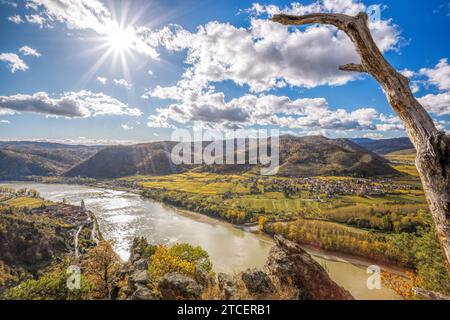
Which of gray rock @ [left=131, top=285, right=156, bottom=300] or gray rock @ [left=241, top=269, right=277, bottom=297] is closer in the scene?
gray rock @ [left=131, top=285, right=156, bottom=300]

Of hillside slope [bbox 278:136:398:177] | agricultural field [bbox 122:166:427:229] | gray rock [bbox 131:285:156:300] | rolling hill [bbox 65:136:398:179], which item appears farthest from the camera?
rolling hill [bbox 65:136:398:179]

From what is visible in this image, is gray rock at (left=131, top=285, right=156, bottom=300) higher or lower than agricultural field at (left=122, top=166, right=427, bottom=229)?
higher

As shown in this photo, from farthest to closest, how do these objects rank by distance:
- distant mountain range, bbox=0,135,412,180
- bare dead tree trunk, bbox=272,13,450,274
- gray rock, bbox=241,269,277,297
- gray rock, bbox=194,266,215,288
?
distant mountain range, bbox=0,135,412,180 < gray rock, bbox=194,266,215,288 < gray rock, bbox=241,269,277,297 < bare dead tree trunk, bbox=272,13,450,274

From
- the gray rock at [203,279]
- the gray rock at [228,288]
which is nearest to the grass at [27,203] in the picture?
the gray rock at [203,279]

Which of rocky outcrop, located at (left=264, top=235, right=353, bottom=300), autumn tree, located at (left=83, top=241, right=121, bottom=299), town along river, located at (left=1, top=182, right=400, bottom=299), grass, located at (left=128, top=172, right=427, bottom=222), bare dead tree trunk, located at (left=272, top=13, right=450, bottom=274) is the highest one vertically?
bare dead tree trunk, located at (left=272, top=13, right=450, bottom=274)

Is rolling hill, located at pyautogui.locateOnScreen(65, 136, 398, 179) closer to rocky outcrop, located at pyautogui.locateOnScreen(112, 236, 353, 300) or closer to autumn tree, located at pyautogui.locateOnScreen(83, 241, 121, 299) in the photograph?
autumn tree, located at pyautogui.locateOnScreen(83, 241, 121, 299)

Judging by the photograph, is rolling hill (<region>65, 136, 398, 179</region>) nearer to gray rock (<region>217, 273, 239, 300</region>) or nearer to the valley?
the valley

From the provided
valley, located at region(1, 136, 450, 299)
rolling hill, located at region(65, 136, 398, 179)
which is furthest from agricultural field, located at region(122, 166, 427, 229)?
rolling hill, located at region(65, 136, 398, 179)
